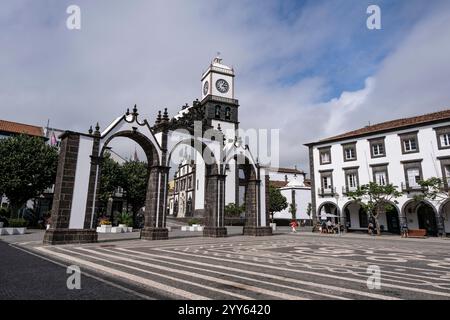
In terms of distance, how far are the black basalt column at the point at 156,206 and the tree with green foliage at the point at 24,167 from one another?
17884mm

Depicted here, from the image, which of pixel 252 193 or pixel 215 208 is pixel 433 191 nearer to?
pixel 252 193

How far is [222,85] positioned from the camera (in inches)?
2174

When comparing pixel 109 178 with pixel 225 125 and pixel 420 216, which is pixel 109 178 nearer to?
pixel 225 125

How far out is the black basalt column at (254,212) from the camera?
83.1ft

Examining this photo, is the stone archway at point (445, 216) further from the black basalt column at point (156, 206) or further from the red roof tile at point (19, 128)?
the red roof tile at point (19, 128)

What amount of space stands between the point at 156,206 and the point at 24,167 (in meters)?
19.4

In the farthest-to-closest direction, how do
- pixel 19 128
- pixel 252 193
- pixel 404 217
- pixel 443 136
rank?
1. pixel 19 128
2. pixel 404 217
3. pixel 443 136
4. pixel 252 193

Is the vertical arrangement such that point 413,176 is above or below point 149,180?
above

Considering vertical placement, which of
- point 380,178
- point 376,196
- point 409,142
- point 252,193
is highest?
point 409,142

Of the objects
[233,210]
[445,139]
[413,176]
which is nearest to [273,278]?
[413,176]

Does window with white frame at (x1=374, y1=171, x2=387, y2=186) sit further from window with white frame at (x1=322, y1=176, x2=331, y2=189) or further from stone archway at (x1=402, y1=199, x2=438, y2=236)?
window with white frame at (x1=322, y1=176, x2=331, y2=189)

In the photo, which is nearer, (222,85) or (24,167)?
(24,167)

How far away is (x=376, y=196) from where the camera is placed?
29594 millimetres

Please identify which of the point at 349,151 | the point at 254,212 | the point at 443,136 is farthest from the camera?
the point at 349,151
